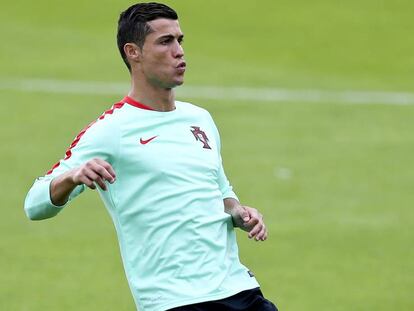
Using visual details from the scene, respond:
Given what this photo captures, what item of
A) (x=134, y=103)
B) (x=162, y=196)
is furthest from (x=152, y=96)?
(x=162, y=196)

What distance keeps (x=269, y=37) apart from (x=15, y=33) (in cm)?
410

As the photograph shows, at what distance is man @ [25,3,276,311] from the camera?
7.02 metres

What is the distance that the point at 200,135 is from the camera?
24.5 feet

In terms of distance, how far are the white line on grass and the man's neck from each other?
39.3 ft

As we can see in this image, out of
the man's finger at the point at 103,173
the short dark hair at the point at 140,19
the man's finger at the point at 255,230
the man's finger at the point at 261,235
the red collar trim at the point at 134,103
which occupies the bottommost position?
the man's finger at the point at 261,235

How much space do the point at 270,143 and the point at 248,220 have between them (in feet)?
33.1

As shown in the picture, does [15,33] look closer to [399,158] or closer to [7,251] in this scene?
[399,158]

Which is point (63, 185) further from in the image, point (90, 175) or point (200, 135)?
point (200, 135)

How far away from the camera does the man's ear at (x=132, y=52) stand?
746 centimetres

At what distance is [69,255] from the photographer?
1340cm

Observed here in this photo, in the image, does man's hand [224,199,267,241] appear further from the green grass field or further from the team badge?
the green grass field

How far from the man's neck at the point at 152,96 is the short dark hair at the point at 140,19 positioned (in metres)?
0.20

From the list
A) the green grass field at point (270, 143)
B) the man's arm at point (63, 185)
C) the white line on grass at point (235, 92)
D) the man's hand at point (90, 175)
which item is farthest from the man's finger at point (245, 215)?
the white line on grass at point (235, 92)

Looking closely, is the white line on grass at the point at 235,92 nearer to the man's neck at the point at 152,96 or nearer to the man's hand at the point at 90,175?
the man's neck at the point at 152,96
